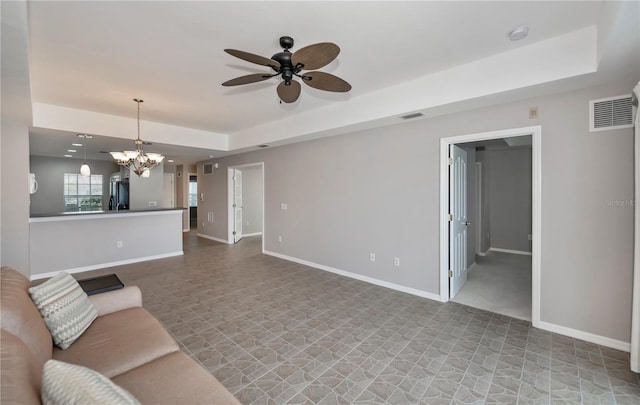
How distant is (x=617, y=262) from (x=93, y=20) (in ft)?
16.4

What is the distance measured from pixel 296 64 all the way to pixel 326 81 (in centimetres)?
35

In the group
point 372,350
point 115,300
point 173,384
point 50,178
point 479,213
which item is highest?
point 50,178

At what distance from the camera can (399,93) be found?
3.61 m

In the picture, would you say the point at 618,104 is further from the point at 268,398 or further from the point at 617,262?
the point at 268,398

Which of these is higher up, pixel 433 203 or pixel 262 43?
pixel 262 43

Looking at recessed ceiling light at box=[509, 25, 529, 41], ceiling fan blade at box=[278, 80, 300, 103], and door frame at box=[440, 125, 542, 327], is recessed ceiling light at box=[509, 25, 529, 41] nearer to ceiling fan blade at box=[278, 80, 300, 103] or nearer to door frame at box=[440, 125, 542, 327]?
door frame at box=[440, 125, 542, 327]

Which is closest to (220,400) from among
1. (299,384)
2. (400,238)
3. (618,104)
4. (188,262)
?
(299,384)

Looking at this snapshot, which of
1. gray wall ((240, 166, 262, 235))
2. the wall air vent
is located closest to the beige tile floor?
the wall air vent

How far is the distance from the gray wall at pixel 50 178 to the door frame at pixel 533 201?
9838 mm

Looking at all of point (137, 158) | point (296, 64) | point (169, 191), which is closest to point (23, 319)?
point (296, 64)

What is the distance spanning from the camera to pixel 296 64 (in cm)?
212

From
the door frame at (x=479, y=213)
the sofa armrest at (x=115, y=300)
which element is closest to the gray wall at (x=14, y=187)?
the sofa armrest at (x=115, y=300)

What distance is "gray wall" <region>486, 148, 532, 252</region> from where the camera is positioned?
6.49m

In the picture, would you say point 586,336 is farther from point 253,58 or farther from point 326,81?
point 253,58
